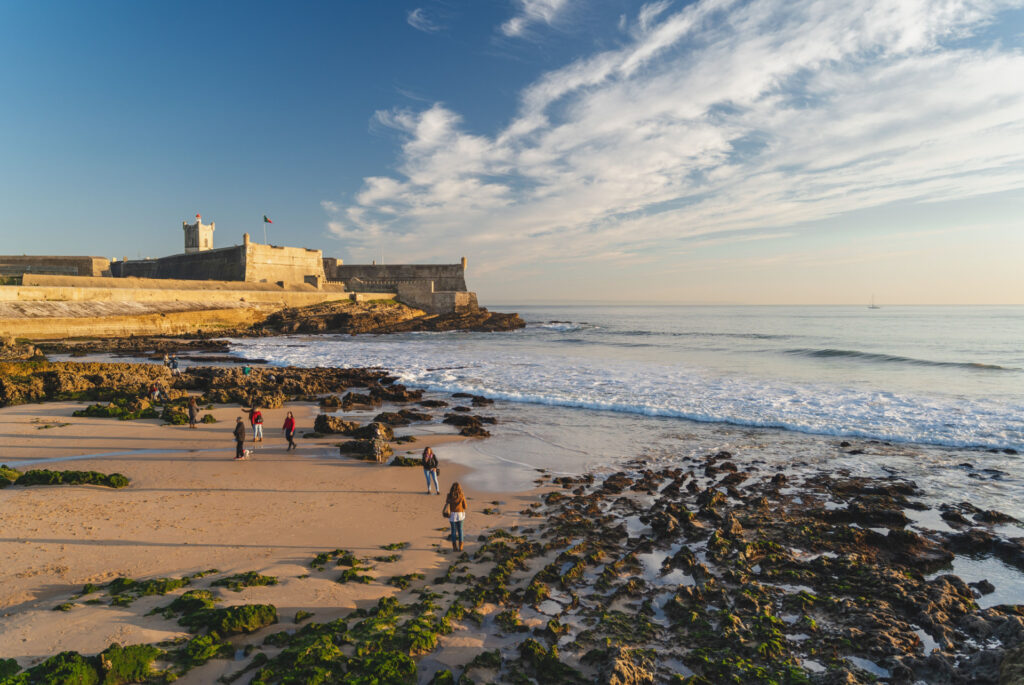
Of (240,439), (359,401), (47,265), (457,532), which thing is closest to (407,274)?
(47,265)

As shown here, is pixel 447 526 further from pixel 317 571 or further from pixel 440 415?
pixel 440 415

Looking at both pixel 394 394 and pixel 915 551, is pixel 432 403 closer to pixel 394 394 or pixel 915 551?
pixel 394 394

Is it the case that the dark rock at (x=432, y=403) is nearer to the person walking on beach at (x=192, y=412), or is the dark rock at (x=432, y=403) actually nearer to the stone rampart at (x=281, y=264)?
the person walking on beach at (x=192, y=412)

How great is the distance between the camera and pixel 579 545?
6.34 m

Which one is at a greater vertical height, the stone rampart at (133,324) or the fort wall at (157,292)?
the fort wall at (157,292)

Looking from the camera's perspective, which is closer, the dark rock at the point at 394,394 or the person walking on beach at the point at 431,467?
the person walking on beach at the point at 431,467

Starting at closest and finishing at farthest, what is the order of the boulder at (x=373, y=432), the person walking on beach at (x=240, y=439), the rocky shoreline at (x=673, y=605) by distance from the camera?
the rocky shoreline at (x=673, y=605) → the person walking on beach at (x=240, y=439) → the boulder at (x=373, y=432)

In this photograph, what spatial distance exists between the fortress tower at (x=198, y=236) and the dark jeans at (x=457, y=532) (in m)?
65.1

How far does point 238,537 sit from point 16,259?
55352 millimetres

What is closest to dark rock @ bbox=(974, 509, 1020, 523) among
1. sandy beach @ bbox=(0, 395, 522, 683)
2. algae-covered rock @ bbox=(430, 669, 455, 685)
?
sandy beach @ bbox=(0, 395, 522, 683)

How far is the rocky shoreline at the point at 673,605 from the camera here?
13.3ft

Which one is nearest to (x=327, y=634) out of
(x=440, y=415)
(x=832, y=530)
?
(x=832, y=530)

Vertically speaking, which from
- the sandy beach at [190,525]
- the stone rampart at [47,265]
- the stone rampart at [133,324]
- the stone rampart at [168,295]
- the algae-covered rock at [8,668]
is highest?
the stone rampart at [47,265]

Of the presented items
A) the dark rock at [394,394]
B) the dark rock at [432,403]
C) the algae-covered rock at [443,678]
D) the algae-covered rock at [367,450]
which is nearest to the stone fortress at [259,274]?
the dark rock at [394,394]
